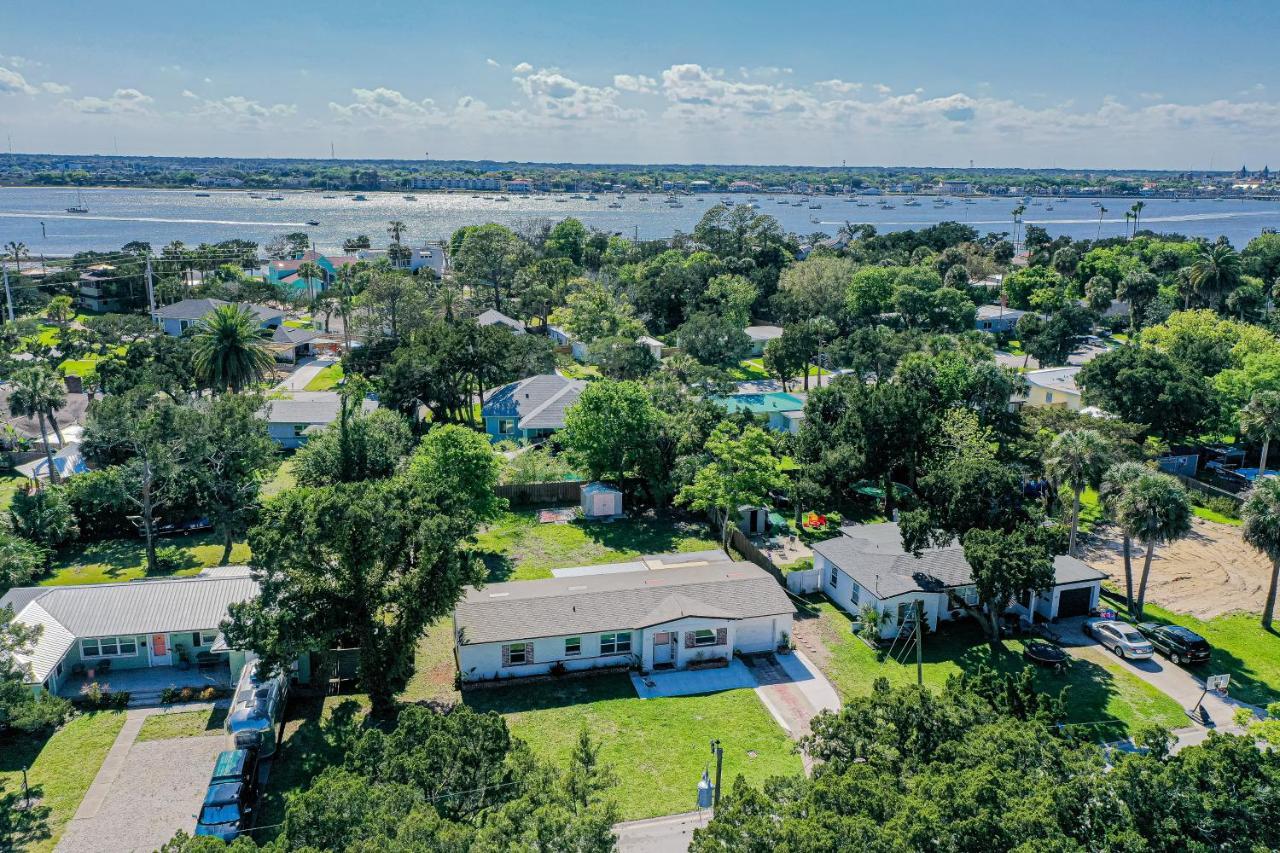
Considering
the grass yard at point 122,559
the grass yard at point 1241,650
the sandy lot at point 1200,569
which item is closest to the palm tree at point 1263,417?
the sandy lot at point 1200,569

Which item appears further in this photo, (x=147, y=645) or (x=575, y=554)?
(x=575, y=554)

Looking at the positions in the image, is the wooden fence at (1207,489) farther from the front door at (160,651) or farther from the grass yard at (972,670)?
the front door at (160,651)

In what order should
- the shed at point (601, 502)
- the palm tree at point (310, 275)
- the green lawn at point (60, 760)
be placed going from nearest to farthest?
1. the green lawn at point (60, 760)
2. the shed at point (601, 502)
3. the palm tree at point (310, 275)

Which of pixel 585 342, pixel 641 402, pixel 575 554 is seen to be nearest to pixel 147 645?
pixel 575 554

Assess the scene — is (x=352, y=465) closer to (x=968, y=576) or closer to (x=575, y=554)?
(x=575, y=554)

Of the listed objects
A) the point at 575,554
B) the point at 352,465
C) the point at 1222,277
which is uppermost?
the point at 1222,277

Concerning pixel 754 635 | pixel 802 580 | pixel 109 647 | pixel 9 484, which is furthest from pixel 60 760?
pixel 9 484
